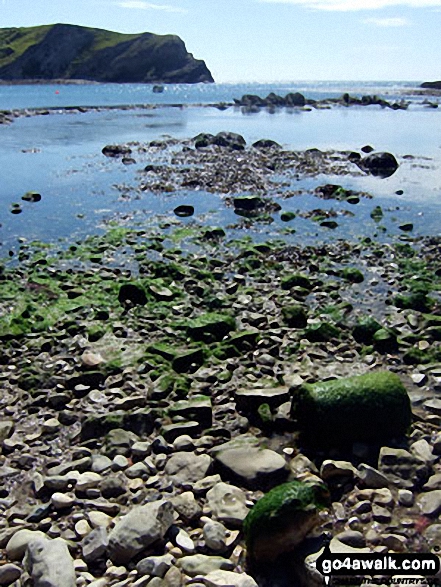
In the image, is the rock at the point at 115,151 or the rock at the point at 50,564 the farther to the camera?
the rock at the point at 115,151

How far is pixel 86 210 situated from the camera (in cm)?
2297

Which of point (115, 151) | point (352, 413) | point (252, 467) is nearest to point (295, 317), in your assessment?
point (352, 413)

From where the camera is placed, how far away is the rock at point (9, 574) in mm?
5496

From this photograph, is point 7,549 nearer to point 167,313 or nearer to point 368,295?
point 167,313

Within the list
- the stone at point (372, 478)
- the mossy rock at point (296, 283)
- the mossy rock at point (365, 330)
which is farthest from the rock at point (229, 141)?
the stone at point (372, 478)

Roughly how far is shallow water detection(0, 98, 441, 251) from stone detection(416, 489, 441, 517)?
43.5ft

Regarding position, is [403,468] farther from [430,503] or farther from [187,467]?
[187,467]

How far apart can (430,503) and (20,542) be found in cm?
470

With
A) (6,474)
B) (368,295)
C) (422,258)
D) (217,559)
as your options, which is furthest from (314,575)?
(422,258)

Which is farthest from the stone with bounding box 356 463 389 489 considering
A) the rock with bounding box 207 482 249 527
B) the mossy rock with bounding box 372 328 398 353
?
the mossy rock with bounding box 372 328 398 353

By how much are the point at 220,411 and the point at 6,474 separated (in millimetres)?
3301

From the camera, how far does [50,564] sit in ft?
17.9

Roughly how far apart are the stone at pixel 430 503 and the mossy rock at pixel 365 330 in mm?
4909

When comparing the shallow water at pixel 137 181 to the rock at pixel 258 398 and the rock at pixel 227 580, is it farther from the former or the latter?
the rock at pixel 227 580
